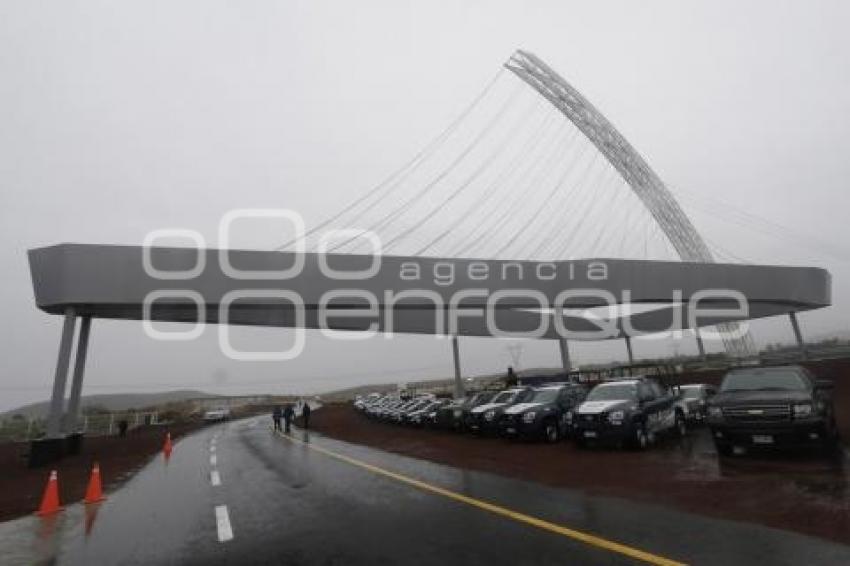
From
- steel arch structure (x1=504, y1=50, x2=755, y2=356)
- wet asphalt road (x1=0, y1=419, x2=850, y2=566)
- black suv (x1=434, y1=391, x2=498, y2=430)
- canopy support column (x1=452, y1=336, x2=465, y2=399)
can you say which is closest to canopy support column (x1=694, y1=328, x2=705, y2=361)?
steel arch structure (x1=504, y1=50, x2=755, y2=356)

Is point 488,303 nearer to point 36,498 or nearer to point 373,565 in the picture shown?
point 36,498

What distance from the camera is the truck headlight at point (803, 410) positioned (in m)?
11.3

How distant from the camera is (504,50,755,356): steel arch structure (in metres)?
52.3

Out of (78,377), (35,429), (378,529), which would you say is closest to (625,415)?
(378,529)

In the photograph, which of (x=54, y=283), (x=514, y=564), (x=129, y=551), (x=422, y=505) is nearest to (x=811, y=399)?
(x=422, y=505)

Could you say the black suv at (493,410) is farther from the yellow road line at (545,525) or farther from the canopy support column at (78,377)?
the canopy support column at (78,377)

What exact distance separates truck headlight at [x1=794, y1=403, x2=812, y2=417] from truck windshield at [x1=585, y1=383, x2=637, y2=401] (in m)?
4.59

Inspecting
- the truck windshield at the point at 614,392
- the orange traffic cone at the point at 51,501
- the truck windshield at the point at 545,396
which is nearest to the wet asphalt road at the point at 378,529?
the orange traffic cone at the point at 51,501

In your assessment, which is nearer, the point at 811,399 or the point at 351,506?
the point at 351,506

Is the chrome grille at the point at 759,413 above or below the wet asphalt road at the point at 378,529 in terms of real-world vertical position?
above

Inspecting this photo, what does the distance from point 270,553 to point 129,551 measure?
209 cm

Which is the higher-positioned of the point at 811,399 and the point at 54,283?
the point at 54,283

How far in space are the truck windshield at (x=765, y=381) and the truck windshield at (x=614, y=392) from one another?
2792 mm

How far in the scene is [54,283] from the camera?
78.7 feet
